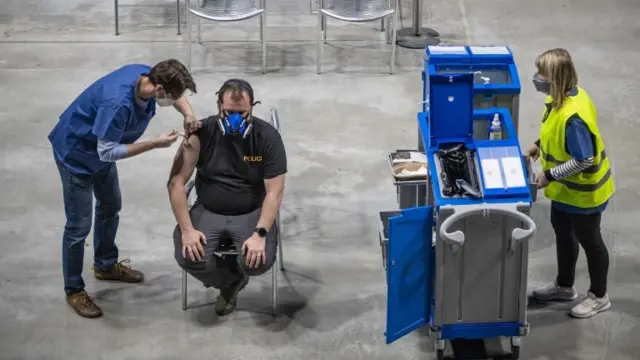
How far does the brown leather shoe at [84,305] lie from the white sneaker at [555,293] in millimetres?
2123

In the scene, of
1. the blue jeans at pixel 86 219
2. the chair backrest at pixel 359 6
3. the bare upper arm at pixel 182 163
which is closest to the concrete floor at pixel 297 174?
the blue jeans at pixel 86 219

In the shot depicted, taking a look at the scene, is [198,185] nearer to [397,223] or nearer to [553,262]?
[397,223]

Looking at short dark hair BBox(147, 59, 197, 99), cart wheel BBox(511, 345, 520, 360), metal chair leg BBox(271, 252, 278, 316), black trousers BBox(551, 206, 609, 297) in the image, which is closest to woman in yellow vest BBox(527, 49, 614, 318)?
black trousers BBox(551, 206, 609, 297)

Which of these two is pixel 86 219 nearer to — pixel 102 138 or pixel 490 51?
pixel 102 138

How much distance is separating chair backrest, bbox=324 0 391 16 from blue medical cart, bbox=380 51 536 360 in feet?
11.4

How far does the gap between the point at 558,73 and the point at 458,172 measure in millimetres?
613

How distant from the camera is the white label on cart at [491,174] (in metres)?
4.43

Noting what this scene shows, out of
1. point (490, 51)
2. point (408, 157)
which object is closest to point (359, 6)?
point (408, 157)

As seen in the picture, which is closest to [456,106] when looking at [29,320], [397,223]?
[397,223]

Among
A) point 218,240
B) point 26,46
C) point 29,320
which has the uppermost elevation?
point 26,46

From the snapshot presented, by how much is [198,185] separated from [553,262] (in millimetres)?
1876

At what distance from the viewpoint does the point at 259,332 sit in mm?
5105

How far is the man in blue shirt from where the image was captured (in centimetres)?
480

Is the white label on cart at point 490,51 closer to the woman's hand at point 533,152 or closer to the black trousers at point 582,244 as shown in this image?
the woman's hand at point 533,152
